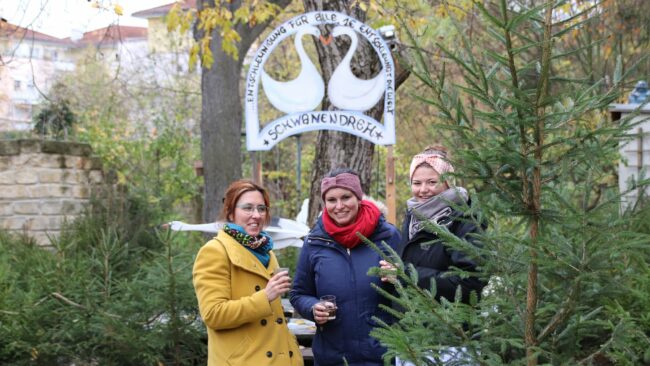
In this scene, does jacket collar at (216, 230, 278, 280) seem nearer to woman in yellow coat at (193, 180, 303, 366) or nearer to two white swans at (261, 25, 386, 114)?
woman in yellow coat at (193, 180, 303, 366)

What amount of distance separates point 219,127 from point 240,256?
851 cm

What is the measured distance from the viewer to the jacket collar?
429 centimetres

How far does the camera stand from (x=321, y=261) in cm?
430

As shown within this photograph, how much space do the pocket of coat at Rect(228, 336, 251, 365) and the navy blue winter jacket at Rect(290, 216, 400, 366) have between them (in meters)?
0.31

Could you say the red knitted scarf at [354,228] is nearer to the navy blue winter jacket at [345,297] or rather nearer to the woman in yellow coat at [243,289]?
the navy blue winter jacket at [345,297]

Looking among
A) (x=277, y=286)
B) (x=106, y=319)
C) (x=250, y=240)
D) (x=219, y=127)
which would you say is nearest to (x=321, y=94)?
(x=106, y=319)

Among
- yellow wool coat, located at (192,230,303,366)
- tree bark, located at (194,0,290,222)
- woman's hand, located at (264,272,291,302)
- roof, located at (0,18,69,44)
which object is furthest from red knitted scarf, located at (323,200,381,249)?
tree bark, located at (194,0,290,222)

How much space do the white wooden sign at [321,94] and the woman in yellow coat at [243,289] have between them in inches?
87.7

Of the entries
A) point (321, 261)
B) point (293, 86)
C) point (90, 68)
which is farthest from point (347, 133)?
point (90, 68)

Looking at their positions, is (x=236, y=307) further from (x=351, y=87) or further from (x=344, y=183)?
(x=351, y=87)

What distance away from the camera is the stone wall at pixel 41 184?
35.3 feet

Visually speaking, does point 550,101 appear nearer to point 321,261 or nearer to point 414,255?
point 414,255

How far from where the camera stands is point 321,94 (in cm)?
680

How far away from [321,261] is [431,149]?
779 millimetres
